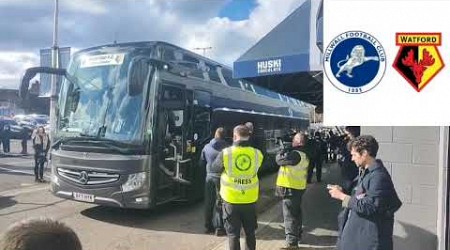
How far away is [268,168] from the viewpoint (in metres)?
17.3

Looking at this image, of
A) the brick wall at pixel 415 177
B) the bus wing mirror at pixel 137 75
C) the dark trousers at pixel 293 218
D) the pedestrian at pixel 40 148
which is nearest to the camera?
the brick wall at pixel 415 177

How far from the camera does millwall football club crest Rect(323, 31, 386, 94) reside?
10.2 feet

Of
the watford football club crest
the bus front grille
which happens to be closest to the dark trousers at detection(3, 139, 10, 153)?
the bus front grille

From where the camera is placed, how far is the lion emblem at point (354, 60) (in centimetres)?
311

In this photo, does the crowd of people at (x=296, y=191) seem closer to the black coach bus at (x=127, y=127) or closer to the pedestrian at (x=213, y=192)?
the pedestrian at (x=213, y=192)

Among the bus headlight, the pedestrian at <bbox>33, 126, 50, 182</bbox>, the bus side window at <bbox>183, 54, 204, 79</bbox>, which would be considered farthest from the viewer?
the pedestrian at <bbox>33, 126, 50, 182</bbox>

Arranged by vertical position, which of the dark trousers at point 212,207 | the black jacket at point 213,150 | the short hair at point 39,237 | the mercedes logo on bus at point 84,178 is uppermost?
the short hair at point 39,237

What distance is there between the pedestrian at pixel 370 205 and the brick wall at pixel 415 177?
141 cm

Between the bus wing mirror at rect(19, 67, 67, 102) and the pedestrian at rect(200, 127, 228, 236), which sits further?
the bus wing mirror at rect(19, 67, 67, 102)

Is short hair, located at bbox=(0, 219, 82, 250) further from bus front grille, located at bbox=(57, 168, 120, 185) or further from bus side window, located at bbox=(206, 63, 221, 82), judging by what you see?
bus side window, located at bbox=(206, 63, 221, 82)

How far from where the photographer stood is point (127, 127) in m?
9.01

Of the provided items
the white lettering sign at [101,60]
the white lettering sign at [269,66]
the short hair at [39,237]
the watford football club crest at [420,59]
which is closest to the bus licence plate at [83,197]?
the white lettering sign at [101,60]

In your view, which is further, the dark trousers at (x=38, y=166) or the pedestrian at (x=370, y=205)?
the dark trousers at (x=38, y=166)

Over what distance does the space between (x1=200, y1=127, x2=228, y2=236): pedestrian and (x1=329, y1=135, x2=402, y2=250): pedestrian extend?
3.78 meters
